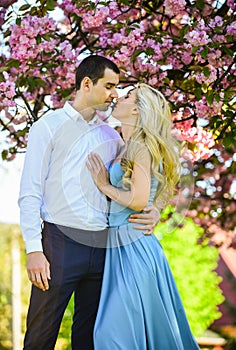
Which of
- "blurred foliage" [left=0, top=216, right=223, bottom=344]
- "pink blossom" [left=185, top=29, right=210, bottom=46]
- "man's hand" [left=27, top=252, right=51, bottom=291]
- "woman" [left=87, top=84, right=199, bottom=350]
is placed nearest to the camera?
"man's hand" [left=27, top=252, right=51, bottom=291]

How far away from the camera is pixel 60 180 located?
3.34 metres

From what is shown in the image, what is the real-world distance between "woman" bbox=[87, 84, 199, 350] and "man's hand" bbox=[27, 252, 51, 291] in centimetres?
28

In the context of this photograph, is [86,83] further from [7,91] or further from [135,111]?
[7,91]

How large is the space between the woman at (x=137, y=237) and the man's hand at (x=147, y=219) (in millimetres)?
30

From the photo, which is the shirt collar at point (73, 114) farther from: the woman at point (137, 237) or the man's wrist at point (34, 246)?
the man's wrist at point (34, 246)

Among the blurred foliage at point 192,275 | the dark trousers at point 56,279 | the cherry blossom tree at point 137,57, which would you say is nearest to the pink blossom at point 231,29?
the cherry blossom tree at point 137,57

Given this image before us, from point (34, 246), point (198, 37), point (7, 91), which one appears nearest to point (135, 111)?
point (34, 246)

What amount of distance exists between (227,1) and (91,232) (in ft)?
5.87

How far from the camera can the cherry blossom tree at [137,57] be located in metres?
4.23

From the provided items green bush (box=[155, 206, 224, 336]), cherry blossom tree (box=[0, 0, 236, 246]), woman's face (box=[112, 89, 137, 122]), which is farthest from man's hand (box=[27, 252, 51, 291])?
green bush (box=[155, 206, 224, 336])

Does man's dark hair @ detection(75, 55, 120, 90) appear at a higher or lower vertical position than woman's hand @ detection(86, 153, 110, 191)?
higher

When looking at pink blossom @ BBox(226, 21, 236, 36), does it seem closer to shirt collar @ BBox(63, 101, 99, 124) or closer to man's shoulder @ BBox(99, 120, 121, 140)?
man's shoulder @ BBox(99, 120, 121, 140)

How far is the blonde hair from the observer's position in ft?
11.0

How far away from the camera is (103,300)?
338 cm
